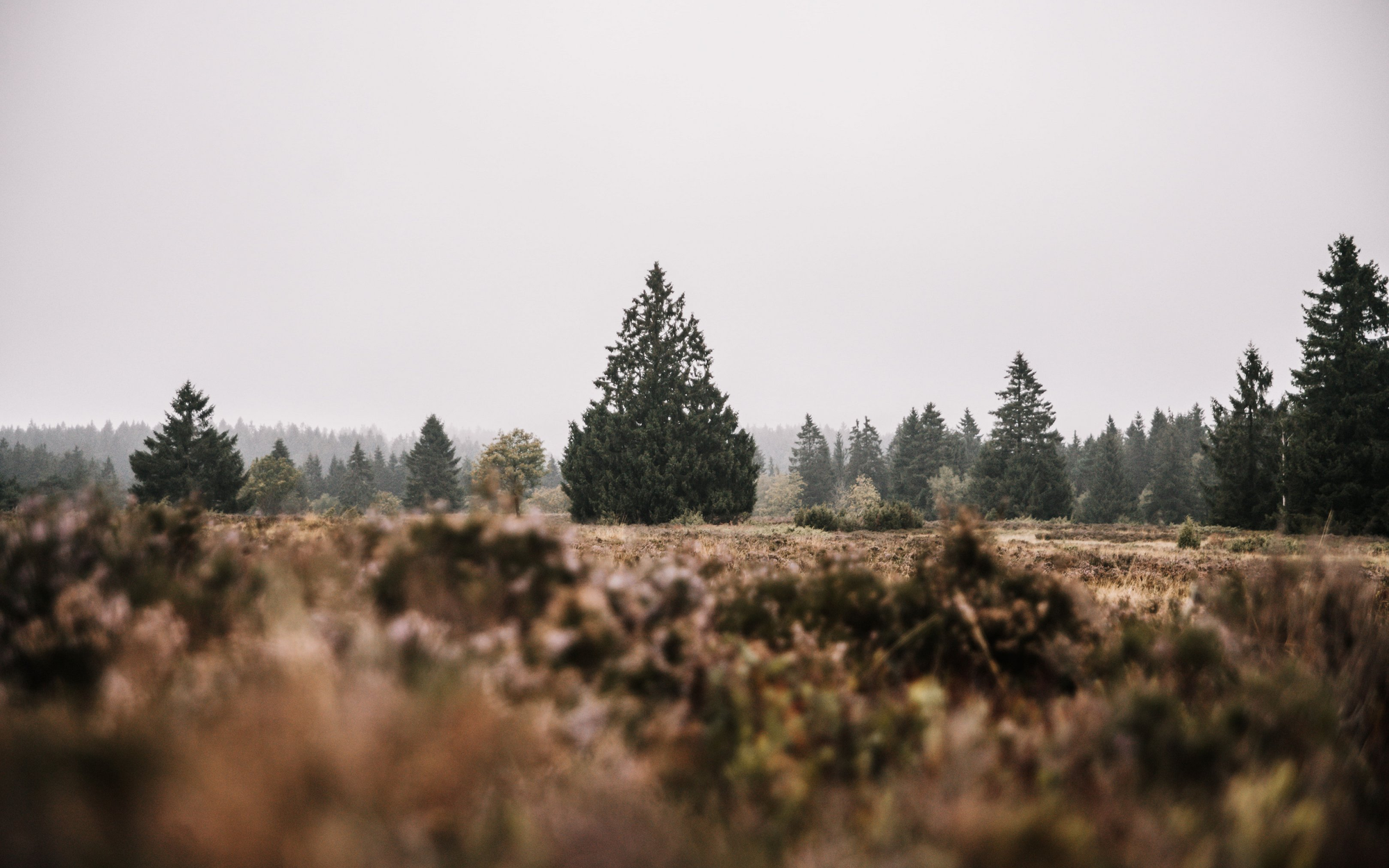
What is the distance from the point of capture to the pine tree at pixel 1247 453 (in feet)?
108

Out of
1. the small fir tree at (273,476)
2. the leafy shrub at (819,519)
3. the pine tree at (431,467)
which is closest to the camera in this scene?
the leafy shrub at (819,519)

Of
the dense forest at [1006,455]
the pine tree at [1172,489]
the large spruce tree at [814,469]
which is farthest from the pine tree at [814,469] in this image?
the pine tree at [1172,489]

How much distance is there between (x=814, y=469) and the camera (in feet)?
238

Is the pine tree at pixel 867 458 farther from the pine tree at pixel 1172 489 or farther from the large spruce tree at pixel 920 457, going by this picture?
the pine tree at pixel 1172 489

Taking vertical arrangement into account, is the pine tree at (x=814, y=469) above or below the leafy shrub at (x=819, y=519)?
above

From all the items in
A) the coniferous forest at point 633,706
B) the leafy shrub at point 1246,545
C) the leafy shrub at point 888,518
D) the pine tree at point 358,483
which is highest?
the pine tree at point 358,483

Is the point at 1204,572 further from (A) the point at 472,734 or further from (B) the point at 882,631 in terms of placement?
(A) the point at 472,734

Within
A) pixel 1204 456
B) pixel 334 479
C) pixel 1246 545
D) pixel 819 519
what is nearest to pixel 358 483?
pixel 334 479

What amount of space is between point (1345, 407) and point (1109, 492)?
87.1 ft

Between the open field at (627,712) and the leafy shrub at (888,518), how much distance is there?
2161 centimetres

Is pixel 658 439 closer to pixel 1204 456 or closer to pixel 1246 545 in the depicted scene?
pixel 1246 545

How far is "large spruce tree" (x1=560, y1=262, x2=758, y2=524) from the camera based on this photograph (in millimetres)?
28469

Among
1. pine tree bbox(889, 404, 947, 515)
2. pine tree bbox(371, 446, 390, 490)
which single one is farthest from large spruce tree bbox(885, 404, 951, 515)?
pine tree bbox(371, 446, 390, 490)

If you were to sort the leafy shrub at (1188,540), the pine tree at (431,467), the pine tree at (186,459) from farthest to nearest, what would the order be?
the pine tree at (431,467) < the pine tree at (186,459) < the leafy shrub at (1188,540)
